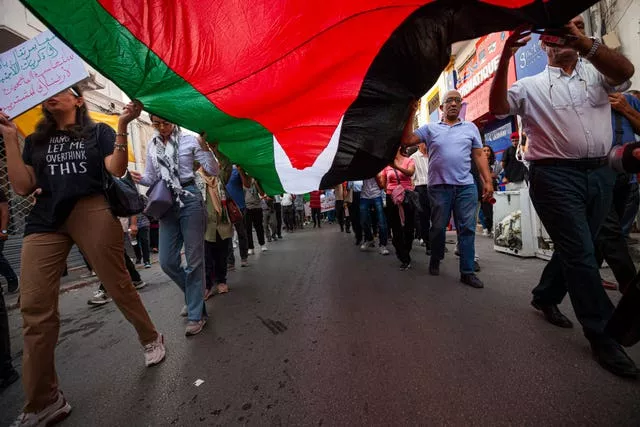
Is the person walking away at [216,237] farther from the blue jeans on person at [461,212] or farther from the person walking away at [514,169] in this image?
the person walking away at [514,169]

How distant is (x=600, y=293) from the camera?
5.85 feet

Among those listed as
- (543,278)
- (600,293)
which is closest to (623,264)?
(543,278)

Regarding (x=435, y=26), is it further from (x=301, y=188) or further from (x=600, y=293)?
(x=301, y=188)

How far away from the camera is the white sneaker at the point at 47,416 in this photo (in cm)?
160

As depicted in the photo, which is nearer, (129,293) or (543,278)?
(129,293)

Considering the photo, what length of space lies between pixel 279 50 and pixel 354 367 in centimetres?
211

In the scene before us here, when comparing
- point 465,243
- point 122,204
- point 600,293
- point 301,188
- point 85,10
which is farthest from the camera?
point 301,188

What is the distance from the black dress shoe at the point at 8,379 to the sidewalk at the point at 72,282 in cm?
304

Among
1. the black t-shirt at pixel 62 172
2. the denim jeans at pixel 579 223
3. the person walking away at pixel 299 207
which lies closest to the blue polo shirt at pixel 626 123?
the denim jeans at pixel 579 223

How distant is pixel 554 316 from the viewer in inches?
88.6

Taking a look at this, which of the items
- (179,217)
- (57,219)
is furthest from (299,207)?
(57,219)

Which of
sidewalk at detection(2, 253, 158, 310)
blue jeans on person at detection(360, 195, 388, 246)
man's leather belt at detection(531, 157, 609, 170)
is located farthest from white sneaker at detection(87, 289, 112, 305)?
man's leather belt at detection(531, 157, 609, 170)

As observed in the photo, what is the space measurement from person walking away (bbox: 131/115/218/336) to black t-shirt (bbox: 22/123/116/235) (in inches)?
27.9

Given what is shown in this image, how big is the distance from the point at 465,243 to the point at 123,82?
3.51 m
